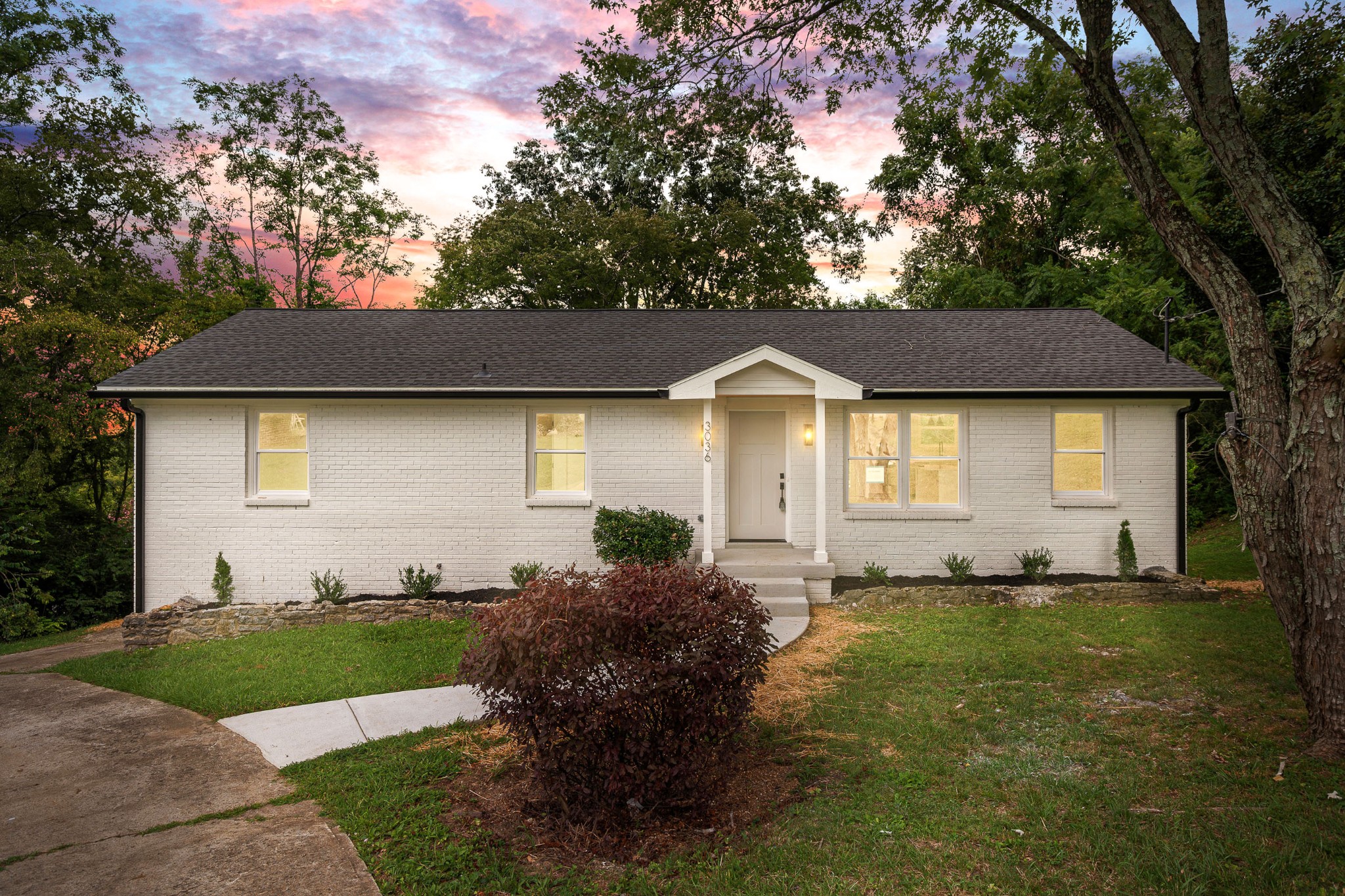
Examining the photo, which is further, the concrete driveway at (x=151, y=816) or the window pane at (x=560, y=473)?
the window pane at (x=560, y=473)

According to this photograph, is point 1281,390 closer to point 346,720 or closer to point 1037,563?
point 1037,563

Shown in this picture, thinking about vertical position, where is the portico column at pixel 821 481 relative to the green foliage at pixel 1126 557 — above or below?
above

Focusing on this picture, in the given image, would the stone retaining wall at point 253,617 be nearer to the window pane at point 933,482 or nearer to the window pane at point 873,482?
the window pane at point 873,482

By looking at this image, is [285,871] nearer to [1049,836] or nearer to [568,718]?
[568,718]

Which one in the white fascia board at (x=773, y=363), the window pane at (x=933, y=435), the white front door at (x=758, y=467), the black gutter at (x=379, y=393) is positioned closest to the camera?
the white fascia board at (x=773, y=363)

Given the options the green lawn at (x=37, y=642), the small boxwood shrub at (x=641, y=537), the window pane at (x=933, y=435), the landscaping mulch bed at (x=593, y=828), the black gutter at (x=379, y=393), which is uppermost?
the black gutter at (x=379, y=393)

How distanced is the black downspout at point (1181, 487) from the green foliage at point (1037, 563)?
1877mm

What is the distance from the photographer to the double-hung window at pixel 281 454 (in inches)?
419

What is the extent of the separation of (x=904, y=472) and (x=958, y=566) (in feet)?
5.38

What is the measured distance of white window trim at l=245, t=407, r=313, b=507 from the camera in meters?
10.4

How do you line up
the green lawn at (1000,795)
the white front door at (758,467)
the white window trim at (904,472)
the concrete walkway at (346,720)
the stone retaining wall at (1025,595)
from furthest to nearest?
the white front door at (758,467), the white window trim at (904,472), the stone retaining wall at (1025,595), the concrete walkway at (346,720), the green lawn at (1000,795)

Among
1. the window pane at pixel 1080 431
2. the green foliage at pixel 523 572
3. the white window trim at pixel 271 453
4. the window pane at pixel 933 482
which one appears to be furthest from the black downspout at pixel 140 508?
the window pane at pixel 1080 431

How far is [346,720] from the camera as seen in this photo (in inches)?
232

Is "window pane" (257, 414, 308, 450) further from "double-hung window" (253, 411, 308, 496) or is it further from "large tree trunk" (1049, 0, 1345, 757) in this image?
"large tree trunk" (1049, 0, 1345, 757)
